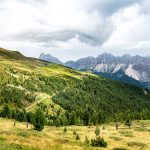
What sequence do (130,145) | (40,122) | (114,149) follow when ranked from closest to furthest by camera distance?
(114,149) < (130,145) < (40,122)

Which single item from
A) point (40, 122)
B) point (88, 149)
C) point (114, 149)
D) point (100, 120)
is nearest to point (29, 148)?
point (88, 149)

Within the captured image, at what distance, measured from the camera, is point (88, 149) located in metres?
41.0

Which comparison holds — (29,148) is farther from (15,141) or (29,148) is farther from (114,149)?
(114,149)

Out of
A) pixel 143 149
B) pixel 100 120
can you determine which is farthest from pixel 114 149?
pixel 100 120

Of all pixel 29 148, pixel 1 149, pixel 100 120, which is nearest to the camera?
pixel 1 149

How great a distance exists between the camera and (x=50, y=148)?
36844 millimetres

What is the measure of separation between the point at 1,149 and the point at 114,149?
74.3 ft

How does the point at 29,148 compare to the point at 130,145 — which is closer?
the point at 29,148

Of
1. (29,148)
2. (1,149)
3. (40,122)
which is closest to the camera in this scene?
(1,149)

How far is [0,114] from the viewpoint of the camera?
162625mm

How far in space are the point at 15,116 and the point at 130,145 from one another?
→ 110 meters

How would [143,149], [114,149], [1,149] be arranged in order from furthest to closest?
[143,149] < [114,149] < [1,149]

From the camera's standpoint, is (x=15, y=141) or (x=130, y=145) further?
(x=130, y=145)

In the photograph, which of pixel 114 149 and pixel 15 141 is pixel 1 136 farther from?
pixel 114 149
